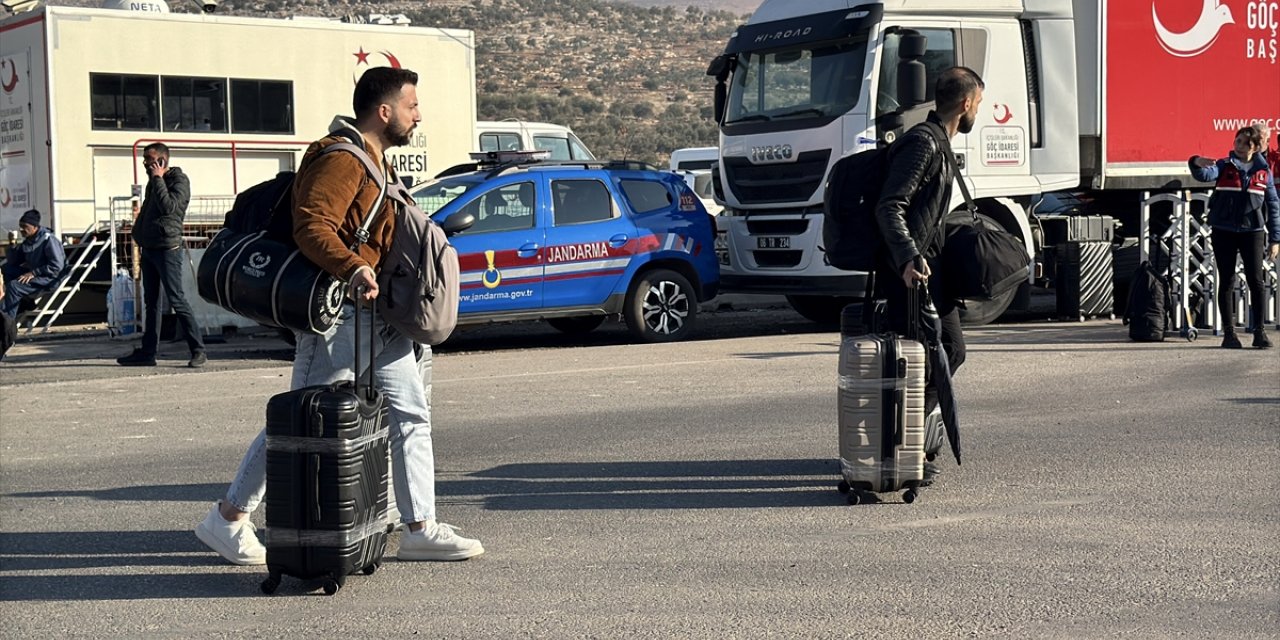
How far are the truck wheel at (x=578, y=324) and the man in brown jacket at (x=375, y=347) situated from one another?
9.90 m

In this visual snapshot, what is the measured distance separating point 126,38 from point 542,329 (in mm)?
5837

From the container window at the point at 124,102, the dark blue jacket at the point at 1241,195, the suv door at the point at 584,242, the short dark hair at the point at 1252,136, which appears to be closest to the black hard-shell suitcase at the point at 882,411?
the dark blue jacket at the point at 1241,195

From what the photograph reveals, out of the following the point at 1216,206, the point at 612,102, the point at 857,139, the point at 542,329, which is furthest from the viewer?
the point at 612,102

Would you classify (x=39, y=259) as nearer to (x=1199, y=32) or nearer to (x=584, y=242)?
(x=584, y=242)

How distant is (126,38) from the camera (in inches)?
711

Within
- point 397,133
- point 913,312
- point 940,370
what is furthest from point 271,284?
point 940,370

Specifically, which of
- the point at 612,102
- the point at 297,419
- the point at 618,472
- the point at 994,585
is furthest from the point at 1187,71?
the point at 612,102

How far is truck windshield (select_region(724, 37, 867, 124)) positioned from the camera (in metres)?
14.6

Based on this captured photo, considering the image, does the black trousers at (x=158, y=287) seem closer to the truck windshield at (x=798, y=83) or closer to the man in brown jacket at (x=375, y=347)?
the truck windshield at (x=798, y=83)

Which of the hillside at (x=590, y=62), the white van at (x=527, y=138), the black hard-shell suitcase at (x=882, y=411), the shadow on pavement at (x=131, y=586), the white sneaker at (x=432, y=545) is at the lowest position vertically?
the shadow on pavement at (x=131, y=586)

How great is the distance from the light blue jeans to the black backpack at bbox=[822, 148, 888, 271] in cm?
220

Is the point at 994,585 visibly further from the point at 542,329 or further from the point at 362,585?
the point at 542,329

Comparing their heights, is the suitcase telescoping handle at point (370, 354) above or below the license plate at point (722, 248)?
below

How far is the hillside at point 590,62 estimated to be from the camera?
55.0m
